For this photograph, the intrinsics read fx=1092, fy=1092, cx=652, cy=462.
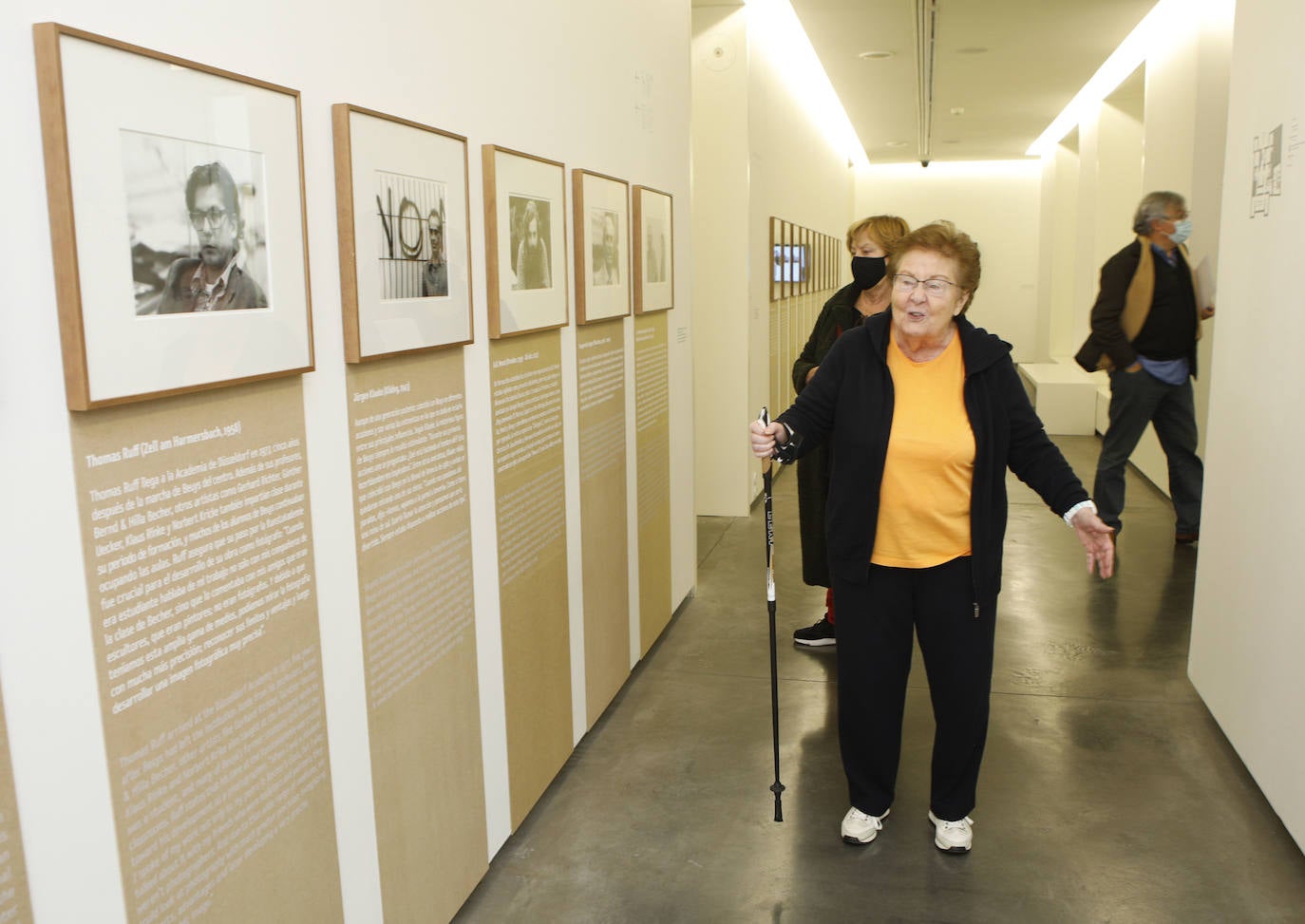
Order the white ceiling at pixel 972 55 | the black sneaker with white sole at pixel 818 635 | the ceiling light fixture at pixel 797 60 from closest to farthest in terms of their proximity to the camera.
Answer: the black sneaker with white sole at pixel 818 635
the ceiling light fixture at pixel 797 60
the white ceiling at pixel 972 55

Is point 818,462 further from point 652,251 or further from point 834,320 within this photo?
point 652,251

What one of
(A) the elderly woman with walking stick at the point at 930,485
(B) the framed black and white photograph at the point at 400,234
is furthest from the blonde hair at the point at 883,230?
(B) the framed black and white photograph at the point at 400,234

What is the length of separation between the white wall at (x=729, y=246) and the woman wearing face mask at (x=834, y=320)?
3.19 metres

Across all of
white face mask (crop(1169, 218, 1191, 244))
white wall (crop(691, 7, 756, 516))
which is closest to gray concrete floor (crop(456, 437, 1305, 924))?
white face mask (crop(1169, 218, 1191, 244))

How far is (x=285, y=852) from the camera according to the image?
2.16m

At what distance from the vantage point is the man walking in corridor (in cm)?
646

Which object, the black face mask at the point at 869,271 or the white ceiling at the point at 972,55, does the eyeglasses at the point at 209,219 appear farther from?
the white ceiling at the point at 972,55

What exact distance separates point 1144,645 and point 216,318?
15.4ft

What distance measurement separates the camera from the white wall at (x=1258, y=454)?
3385 mm

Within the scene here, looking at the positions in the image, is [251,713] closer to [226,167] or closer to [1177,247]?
[226,167]

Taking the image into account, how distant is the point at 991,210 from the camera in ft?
73.5

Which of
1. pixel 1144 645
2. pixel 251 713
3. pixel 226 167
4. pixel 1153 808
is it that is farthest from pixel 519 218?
pixel 1144 645

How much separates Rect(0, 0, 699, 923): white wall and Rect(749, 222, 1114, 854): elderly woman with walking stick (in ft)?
3.43

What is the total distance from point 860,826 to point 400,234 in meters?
2.25
